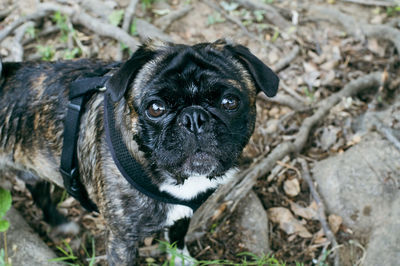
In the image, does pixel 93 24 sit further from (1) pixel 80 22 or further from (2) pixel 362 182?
(2) pixel 362 182

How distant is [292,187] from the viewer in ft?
13.6

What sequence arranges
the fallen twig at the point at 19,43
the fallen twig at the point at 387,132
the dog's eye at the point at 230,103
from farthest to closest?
the fallen twig at the point at 19,43 → the fallen twig at the point at 387,132 → the dog's eye at the point at 230,103

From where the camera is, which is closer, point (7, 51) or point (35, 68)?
point (35, 68)

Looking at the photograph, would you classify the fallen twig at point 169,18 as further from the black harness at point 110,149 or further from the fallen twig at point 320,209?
the black harness at point 110,149

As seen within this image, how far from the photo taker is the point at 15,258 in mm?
3383

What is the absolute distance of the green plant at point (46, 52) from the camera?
5.17m

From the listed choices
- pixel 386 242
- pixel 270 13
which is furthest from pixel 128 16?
pixel 386 242

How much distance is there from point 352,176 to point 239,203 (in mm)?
1175

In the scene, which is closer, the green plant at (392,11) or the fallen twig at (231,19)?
the fallen twig at (231,19)

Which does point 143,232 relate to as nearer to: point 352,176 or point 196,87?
point 196,87

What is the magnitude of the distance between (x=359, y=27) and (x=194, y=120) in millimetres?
4229

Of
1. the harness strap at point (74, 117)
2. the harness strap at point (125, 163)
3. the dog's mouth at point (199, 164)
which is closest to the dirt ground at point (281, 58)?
the harness strap at point (74, 117)

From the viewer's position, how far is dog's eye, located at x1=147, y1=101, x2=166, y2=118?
96.2 inches

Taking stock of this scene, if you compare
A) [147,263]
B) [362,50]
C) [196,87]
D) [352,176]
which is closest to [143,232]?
[147,263]
